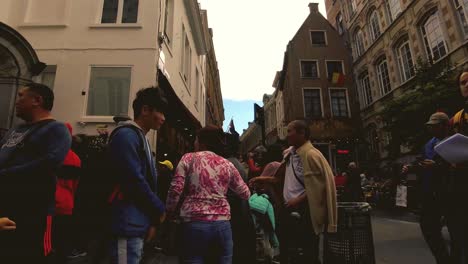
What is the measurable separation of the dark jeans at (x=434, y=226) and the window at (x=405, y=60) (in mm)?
16947

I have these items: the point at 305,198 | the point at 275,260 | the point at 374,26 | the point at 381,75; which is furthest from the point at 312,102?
the point at 305,198

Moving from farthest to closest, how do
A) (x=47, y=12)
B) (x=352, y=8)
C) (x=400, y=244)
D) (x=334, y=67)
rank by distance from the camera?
(x=334, y=67), (x=352, y=8), (x=47, y=12), (x=400, y=244)

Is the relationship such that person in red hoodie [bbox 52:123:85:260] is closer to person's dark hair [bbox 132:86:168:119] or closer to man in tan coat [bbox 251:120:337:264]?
person's dark hair [bbox 132:86:168:119]

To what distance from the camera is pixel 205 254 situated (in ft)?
6.83

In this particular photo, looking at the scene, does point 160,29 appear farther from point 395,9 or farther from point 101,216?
point 395,9

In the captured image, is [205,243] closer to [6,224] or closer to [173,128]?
[6,224]

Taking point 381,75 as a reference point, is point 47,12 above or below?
below

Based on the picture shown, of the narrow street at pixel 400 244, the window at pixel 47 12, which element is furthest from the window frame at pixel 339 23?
Result: the window at pixel 47 12

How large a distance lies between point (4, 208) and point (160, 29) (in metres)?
8.79

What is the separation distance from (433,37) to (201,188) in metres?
18.3

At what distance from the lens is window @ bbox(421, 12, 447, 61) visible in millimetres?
14516

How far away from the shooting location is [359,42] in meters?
24.0

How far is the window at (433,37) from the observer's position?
47.6ft

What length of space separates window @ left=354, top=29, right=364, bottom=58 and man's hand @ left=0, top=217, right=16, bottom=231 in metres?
26.3
